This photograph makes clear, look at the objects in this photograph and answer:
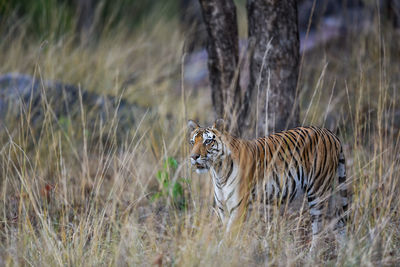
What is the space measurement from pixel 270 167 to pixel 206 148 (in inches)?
19.5

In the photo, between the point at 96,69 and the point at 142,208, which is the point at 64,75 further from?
the point at 142,208

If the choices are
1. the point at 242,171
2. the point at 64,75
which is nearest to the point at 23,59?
the point at 64,75

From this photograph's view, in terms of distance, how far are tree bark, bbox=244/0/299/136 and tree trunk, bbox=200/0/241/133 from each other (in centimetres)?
28

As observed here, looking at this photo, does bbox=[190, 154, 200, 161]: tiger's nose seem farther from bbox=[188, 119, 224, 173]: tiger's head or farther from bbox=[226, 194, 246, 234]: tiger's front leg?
bbox=[226, 194, 246, 234]: tiger's front leg

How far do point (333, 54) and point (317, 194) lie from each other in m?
5.44

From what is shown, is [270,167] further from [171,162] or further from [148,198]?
[148,198]

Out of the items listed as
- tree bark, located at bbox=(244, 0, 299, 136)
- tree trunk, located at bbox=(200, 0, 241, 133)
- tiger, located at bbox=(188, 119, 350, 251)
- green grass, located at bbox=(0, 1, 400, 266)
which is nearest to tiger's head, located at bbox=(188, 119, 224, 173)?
tiger, located at bbox=(188, 119, 350, 251)

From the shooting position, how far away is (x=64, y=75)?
6441mm

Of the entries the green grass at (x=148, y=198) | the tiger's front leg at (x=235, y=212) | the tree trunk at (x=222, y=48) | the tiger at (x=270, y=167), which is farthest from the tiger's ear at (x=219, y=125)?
the tree trunk at (x=222, y=48)

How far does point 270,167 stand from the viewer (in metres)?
3.41

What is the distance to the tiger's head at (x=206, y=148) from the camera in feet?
10.5

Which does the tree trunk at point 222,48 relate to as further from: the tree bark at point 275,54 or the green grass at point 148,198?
the green grass at point 148,198

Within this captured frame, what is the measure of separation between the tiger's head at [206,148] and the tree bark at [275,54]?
3.20ft

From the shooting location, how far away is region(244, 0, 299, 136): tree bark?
4207 millimetres
